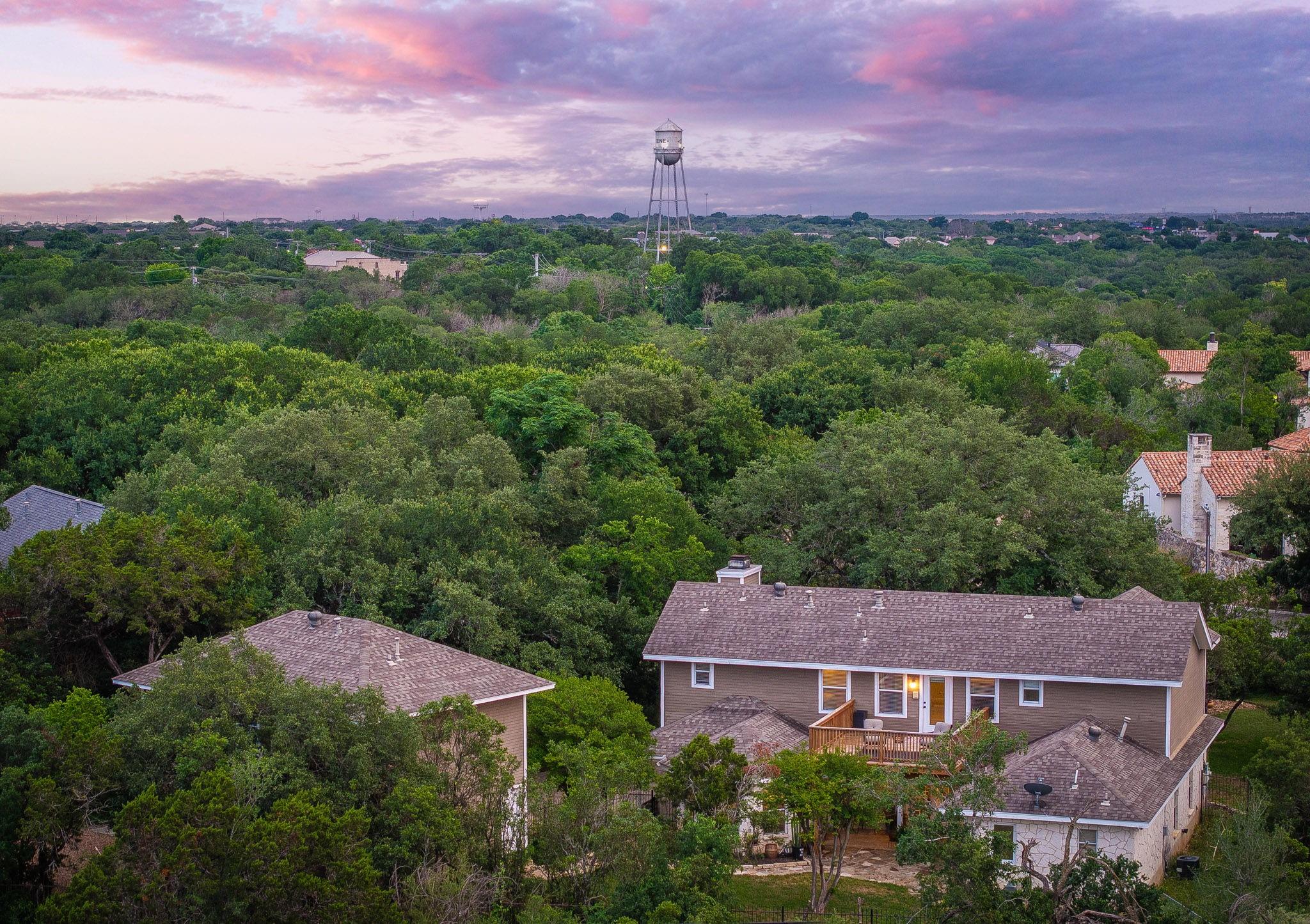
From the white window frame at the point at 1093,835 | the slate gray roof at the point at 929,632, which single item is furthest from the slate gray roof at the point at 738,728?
the white window frame at the point at 1093,835

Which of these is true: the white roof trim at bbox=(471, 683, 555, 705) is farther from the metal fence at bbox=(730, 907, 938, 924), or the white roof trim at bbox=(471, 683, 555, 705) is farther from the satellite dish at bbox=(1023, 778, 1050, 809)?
the satellite dish at bbox=(1023, 778, 1050, 809)

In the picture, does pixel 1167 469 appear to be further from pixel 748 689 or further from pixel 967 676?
pixel 748 689

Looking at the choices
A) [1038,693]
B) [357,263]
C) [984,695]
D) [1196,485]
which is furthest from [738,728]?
[357,263]

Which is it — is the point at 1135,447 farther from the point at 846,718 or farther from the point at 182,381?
the point at 182,381

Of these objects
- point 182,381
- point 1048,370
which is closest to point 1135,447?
point 1048,370

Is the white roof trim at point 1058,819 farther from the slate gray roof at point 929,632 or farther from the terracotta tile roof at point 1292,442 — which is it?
the terracotta tile roof at point 1292,442
